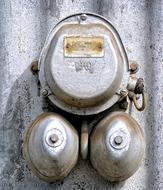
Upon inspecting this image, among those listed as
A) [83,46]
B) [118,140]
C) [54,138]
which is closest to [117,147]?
[118,140]

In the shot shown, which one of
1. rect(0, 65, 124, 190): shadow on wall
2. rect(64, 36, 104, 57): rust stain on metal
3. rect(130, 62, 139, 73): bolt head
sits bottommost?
rect(0, 65, 124, 190): shadow on wall

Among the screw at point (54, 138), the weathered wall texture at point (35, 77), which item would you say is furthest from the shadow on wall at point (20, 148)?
the screw at point (54, 138)

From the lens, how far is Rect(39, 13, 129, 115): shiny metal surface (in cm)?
139

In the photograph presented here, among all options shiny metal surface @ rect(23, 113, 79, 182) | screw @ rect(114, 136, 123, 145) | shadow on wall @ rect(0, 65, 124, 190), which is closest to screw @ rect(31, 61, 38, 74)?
shadow on wall @ rect(0, 65, 124, 190)

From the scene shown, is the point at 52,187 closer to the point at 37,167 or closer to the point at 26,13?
the point at 37,167

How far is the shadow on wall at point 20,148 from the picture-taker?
147 cm

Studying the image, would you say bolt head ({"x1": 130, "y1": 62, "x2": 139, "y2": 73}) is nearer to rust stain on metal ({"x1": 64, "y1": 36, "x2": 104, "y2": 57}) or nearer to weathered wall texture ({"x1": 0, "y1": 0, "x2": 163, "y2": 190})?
weathered wall texture ({"x1": 0, "y1": 0, "x2": 163, "y2": 190})

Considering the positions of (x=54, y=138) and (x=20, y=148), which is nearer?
(x=54, y=138)

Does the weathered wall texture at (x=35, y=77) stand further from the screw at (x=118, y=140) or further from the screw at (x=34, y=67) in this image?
the screw at (x=118, y=140)

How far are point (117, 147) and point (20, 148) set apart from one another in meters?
0.26

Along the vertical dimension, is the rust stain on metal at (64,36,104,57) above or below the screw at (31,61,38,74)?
above

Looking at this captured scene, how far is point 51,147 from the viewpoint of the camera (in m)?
1.35

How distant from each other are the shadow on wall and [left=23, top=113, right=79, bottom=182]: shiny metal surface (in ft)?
0.20

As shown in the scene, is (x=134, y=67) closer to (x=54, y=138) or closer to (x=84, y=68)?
(x=84, y=68)
